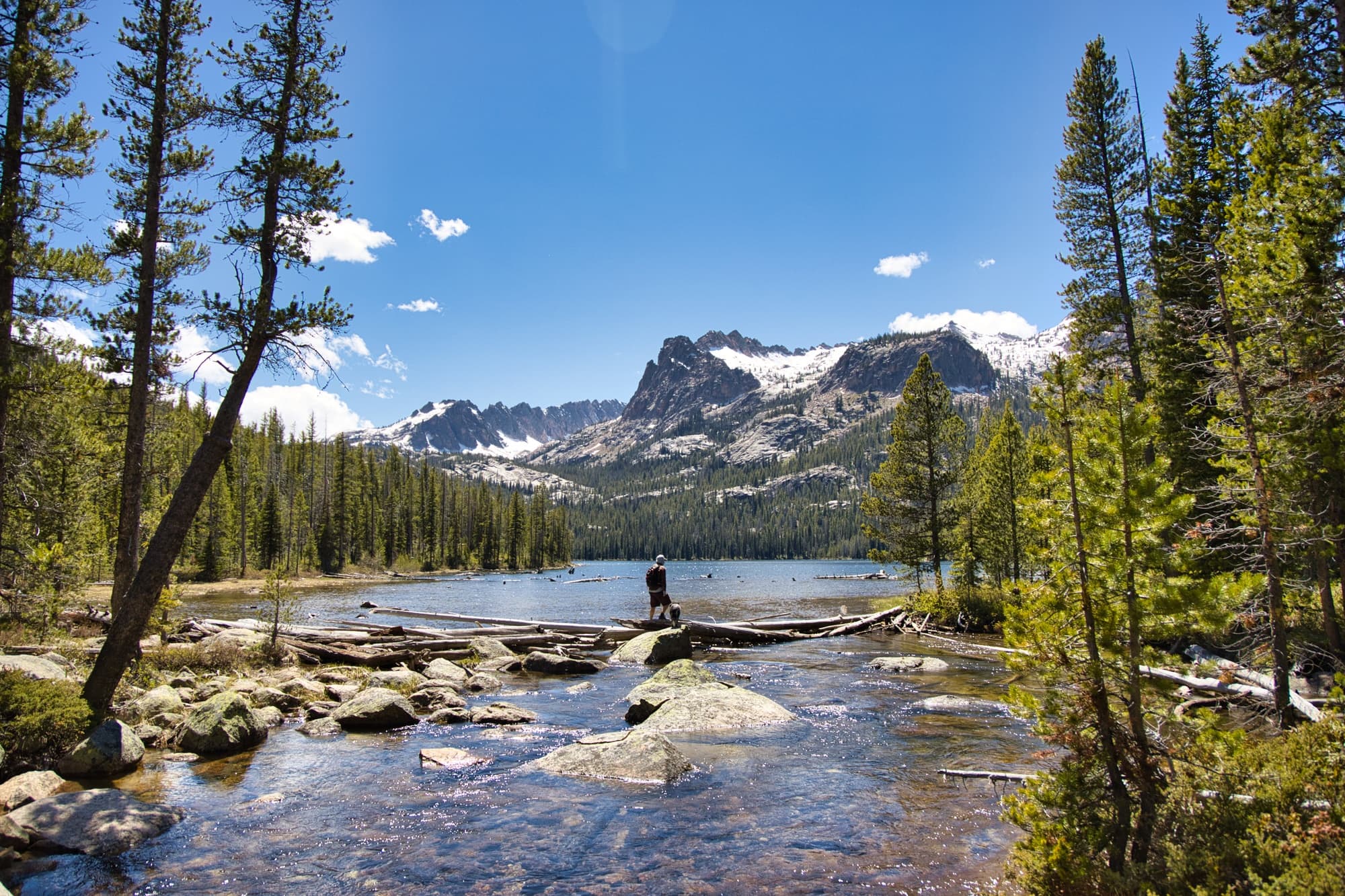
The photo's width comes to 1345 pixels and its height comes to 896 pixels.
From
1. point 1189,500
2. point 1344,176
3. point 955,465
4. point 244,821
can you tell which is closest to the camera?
point 1189,500

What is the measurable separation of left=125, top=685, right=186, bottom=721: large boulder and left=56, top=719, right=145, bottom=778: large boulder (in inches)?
80.7

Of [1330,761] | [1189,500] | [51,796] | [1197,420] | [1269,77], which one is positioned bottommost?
[51,796]

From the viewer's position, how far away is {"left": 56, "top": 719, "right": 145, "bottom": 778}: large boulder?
10086 mm

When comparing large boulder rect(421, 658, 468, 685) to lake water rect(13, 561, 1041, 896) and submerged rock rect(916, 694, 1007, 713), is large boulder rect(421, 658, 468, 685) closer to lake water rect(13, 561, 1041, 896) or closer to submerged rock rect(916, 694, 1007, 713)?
lake water rect(13, 561, 1041, 896)

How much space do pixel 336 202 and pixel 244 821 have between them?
34.5ft

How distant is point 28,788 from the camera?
883 centimetres

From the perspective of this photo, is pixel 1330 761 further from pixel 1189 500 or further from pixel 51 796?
pixel 51 796

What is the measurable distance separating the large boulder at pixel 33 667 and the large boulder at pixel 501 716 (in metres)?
7.49

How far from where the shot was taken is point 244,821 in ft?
29.6

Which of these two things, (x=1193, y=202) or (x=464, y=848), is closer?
(x=464, y=848)

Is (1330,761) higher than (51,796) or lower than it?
higher

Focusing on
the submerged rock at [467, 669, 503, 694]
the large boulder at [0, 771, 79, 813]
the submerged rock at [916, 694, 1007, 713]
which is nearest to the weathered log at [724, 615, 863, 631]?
the submerged rock at [467, 669, 503, 694]

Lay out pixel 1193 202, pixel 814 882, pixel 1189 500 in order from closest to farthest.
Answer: pixel 1189 500, pixel 814 882, pixel 1193 202

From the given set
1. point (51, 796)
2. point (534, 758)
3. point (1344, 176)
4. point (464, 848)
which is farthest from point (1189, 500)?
point (51, 796)
